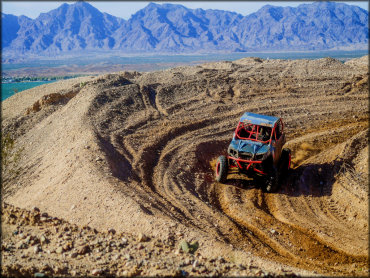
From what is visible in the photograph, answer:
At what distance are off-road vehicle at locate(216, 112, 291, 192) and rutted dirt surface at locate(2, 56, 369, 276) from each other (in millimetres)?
696

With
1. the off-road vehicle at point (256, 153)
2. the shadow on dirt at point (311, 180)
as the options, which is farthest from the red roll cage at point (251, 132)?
the shadow on dirt at point (311, 180)

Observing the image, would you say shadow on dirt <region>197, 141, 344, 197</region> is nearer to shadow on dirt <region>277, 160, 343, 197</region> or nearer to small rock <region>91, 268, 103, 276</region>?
shadow on dirt <region>277, 160, 343, 197</region>

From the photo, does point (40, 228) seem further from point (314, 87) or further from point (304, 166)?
point (314, 87)

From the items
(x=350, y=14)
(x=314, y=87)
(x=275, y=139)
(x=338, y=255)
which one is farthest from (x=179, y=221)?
(x=350, y=14)

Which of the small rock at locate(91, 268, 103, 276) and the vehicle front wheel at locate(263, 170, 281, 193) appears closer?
the small rock at locate(91, 268, 103, 276)

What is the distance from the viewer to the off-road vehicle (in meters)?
11.3

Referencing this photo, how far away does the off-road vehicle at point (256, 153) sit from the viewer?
1126cm

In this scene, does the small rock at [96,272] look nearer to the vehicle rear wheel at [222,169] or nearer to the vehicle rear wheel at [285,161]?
the vehicle rear wheel at [222,169]

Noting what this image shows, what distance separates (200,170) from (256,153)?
312 cm

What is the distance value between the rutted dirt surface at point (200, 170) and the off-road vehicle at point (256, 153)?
696 millimetres

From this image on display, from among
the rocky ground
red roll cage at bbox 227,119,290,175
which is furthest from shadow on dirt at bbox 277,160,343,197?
the rocky ground

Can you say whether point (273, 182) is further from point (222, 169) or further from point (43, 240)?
point (43, 240)

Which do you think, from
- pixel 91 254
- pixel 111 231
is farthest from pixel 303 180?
pixel 91 254

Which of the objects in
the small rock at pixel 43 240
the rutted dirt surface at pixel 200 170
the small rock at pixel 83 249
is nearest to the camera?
the small rock at pixel 83 249
